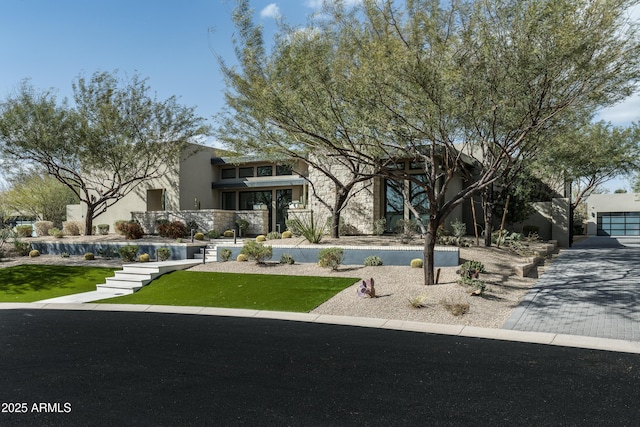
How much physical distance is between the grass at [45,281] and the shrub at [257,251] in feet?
18.4

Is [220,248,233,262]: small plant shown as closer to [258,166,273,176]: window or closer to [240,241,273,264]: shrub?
[240,241,273,264]: shrub

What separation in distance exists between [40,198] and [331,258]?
33.0 metres

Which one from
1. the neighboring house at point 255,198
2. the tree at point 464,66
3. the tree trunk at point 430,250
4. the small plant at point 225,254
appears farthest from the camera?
the neighboring house at point 255,198

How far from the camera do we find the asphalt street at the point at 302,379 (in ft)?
16.6

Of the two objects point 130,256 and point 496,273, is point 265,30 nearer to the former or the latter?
point 496,273

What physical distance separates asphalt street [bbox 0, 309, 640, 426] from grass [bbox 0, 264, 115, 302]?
662cm

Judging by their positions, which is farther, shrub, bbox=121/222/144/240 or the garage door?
the garage door

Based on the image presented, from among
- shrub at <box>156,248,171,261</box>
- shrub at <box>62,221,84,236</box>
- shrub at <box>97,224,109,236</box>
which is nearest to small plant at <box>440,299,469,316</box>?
shrub at <box>156,248,171,261</box>

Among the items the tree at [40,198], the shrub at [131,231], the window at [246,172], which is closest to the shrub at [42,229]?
the shrub at [131,231]

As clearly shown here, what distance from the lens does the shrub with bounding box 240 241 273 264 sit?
674 inches

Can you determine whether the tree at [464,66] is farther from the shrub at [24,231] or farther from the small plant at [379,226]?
the shrub at [24,231]

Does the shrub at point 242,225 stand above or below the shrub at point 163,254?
above

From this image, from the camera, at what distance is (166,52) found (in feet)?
51.5

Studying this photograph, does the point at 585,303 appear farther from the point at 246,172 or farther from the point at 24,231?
the point at 24,231
